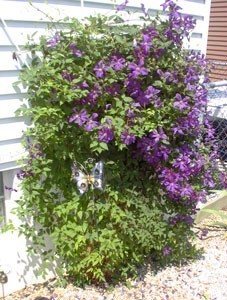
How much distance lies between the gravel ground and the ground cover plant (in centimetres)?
12

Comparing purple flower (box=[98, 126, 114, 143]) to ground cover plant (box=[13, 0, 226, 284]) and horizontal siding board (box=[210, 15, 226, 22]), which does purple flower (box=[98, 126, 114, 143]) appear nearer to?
ground cover plant (box=[13, 0, 226, 284])

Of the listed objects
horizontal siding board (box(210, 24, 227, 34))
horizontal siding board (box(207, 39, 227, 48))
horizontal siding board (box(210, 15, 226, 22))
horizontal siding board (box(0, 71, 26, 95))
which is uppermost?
horizontal siding board (box(210, 15, 226, 22))

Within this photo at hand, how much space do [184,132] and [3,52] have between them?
Answer: 4.50 feet

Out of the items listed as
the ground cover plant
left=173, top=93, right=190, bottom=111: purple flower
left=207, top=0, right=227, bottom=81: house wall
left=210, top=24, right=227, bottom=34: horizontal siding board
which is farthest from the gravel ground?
left=210, top=24, right=227, bottom=34: horizontal siding board

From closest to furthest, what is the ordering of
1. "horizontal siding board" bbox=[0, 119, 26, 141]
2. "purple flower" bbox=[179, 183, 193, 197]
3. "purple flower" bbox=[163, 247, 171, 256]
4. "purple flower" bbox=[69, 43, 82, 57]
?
"purple flower" bbox=[69, 43, 82, 57]
"horizontal siding board" bbox=[0, 119, 26, 141]
"purple flower" bbox=[179, 183, 193, 197]
"purple flower" bbox=[163, 247, 171, 256]

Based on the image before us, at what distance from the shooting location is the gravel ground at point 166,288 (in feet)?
8.93

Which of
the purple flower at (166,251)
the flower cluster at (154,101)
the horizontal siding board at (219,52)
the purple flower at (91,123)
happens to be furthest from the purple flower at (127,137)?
the horizontal siding board at (219,52)

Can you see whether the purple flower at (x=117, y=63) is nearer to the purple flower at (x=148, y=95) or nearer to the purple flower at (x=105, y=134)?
the purple flower at (x=148, y=95)

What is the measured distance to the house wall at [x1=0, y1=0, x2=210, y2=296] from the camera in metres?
2.32

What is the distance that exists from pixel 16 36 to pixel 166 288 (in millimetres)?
2165

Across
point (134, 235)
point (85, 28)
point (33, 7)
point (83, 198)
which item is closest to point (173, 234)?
point (134, 235)

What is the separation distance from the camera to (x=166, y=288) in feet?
9.29

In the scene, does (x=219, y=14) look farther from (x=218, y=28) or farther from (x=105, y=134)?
(x=105, y=134)

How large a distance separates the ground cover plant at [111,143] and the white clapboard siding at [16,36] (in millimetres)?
95
